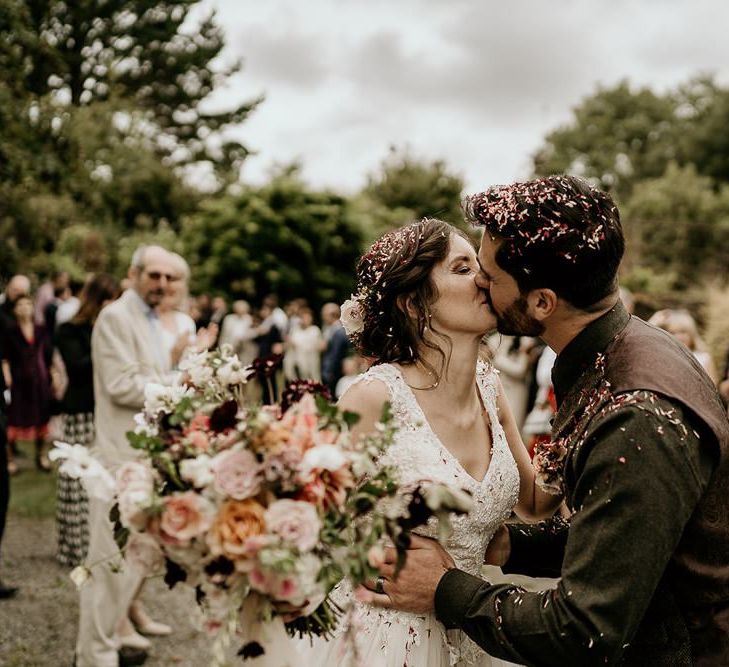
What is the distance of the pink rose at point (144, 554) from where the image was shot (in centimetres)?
171

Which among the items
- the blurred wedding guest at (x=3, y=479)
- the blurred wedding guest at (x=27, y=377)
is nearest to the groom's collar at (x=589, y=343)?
the blurred wedding guest at (x=3, y=479)

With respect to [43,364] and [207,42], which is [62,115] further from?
[207,42]

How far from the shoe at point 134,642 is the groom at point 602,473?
3308mm

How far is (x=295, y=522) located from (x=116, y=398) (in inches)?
141

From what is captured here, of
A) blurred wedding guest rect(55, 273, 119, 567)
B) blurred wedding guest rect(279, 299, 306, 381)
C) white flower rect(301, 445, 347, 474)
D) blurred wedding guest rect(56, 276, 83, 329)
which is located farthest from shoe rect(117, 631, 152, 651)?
blurred wedding guest rect(279, 299, 306, 381)

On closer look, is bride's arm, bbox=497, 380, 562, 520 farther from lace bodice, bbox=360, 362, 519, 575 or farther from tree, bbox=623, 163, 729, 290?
tree, bbox=623, 163, 729, 290

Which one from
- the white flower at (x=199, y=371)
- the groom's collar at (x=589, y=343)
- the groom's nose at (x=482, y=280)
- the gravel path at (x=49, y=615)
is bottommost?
the gravel path at (x=49, y=615)

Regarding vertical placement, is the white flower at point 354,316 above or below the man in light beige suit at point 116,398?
above

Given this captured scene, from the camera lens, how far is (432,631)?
2.72 m

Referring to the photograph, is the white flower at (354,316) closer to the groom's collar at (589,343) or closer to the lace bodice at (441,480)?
the lace bodice at (441,480)

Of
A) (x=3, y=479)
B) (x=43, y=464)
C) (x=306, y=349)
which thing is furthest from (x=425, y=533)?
(x=306, y=349)

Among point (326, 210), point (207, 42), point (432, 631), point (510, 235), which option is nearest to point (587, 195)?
point (510, 235)

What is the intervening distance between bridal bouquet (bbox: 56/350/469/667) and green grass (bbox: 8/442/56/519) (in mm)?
Result: 7319

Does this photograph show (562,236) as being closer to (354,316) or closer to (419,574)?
(419,574)
